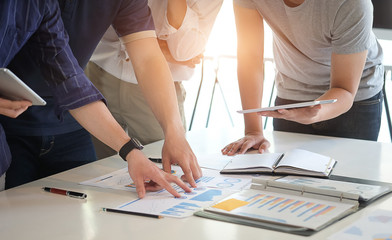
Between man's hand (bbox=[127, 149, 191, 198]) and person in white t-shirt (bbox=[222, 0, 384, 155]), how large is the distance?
1.43 ft

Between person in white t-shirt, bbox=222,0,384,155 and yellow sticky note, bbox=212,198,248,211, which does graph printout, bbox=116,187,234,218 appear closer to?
yellow sticky note, bbox=212,198,248,211

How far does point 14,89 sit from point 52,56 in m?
0.27

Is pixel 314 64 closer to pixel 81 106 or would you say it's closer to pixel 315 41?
pixel 315 41

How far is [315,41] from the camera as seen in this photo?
5.91 ft

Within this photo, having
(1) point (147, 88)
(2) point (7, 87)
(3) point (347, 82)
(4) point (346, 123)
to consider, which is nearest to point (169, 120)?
(1) point (147, 88)

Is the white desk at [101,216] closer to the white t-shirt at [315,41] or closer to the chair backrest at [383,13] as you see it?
the white t-shirt at [315,41]

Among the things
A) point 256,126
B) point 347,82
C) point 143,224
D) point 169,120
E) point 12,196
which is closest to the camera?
point 143,224

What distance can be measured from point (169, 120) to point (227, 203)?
427 mm

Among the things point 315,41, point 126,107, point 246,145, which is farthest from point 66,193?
point 315,41

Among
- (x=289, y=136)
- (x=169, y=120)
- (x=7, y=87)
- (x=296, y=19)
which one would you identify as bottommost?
(x=289, y=136)

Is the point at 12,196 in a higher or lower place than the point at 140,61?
lower

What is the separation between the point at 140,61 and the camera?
156cm

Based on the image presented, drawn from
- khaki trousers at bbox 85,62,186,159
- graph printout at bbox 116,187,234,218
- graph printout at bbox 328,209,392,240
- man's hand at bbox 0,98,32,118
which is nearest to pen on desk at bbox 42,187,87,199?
graph printout at bbox 116,187,234,218

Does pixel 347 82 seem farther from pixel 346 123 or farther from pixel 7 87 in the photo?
pixel 7 87
